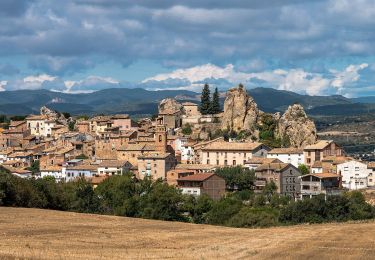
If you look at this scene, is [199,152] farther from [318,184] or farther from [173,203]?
[173,203]

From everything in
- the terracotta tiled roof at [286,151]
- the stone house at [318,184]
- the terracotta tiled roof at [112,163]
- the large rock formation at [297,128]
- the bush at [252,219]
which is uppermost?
the large rock formation at [297,128]

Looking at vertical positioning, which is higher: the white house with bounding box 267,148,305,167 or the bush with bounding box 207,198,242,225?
the white house with bounding box 267,148,305,167

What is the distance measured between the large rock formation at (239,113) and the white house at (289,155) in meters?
12.9

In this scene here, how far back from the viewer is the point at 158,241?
34.6m

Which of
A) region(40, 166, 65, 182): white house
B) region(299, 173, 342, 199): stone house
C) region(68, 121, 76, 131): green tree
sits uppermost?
region(68, 121, 76, 131): green tree

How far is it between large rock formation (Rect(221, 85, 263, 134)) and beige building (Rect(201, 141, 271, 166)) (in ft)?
38.8

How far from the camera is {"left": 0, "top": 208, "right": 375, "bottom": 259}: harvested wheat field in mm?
29344

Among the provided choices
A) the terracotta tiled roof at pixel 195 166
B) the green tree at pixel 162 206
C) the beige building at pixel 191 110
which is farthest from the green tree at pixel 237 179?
the beige building at pixel 191 110

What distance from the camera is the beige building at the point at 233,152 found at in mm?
107750

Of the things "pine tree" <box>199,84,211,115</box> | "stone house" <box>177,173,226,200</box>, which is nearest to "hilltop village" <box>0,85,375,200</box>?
"stone house" <box>177,173,226,200</box>

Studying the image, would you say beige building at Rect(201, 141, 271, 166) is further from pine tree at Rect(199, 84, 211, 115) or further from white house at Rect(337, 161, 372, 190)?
pine tree at Rect(199, 84, 211, 115)

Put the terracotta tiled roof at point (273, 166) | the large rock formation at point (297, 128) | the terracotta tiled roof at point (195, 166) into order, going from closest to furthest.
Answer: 1. the terracotta tiled roof at point (273, 166)
2. the terracotta tiled roof at point (195, 166)
3. the large rock formation at point (297, 128)

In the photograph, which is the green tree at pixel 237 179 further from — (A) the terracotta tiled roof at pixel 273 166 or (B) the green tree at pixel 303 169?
(B) the green tree at pixel 303 169

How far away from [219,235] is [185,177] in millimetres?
57599
